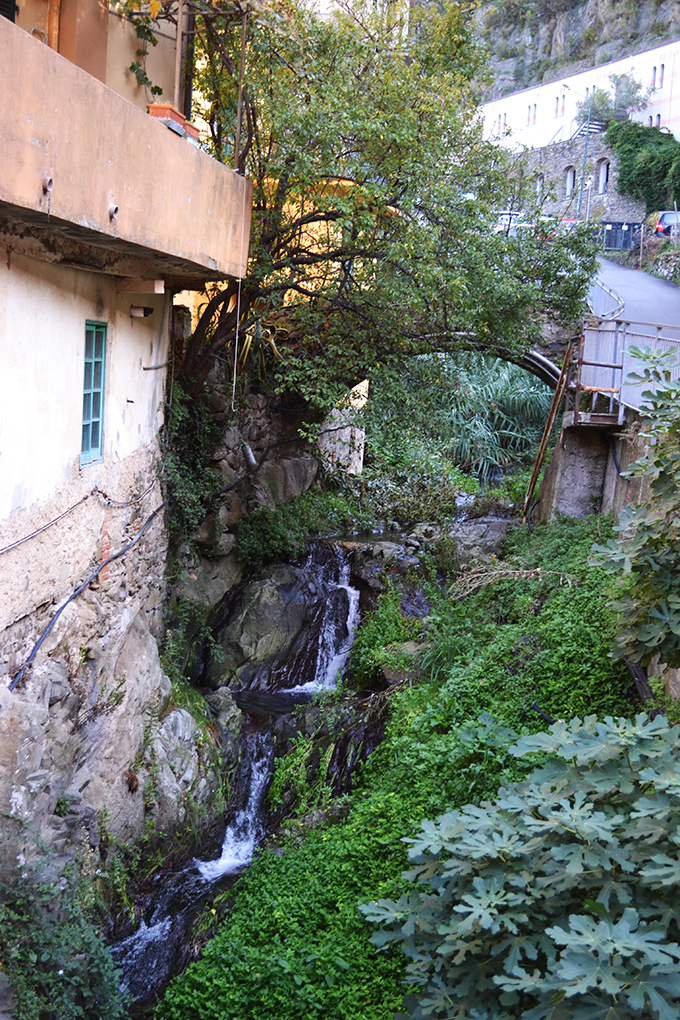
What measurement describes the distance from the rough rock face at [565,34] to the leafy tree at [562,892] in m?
36.8

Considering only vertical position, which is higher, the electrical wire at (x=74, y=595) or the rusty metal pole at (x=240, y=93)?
the rusty metal pole at (x=240, y=93)

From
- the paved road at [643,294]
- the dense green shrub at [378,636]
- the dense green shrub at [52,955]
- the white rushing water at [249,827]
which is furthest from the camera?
the paved road at [643,294]

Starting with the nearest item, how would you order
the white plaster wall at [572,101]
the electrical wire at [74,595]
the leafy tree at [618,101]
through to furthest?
the electrical wire at [74,595] < the white plaster wall at [572,101] < the leafy tree at [618,101]

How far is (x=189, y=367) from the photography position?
10.0 metres

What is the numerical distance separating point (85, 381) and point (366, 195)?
3.93m

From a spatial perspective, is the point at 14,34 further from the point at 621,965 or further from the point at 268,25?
the point at 621,965

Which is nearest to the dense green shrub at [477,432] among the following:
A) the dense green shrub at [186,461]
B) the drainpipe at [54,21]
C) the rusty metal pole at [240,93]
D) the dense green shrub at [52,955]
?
the dense green shrub at [186,461]

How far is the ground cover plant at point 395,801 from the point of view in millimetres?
5766

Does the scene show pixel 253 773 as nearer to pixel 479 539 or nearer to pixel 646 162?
pixel 479 539

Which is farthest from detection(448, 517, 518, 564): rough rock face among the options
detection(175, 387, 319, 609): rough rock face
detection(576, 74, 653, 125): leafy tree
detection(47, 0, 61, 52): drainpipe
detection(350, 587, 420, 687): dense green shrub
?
detection(576, 74, 653, 125): leafy tree

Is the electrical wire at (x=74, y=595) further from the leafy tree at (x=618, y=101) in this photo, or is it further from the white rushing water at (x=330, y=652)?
the leafy tree at (x=618, y=101)

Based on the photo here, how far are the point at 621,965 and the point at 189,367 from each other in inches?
326

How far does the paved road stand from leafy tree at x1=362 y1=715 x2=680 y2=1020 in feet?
44.7

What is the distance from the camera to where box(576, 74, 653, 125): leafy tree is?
31656 mm
